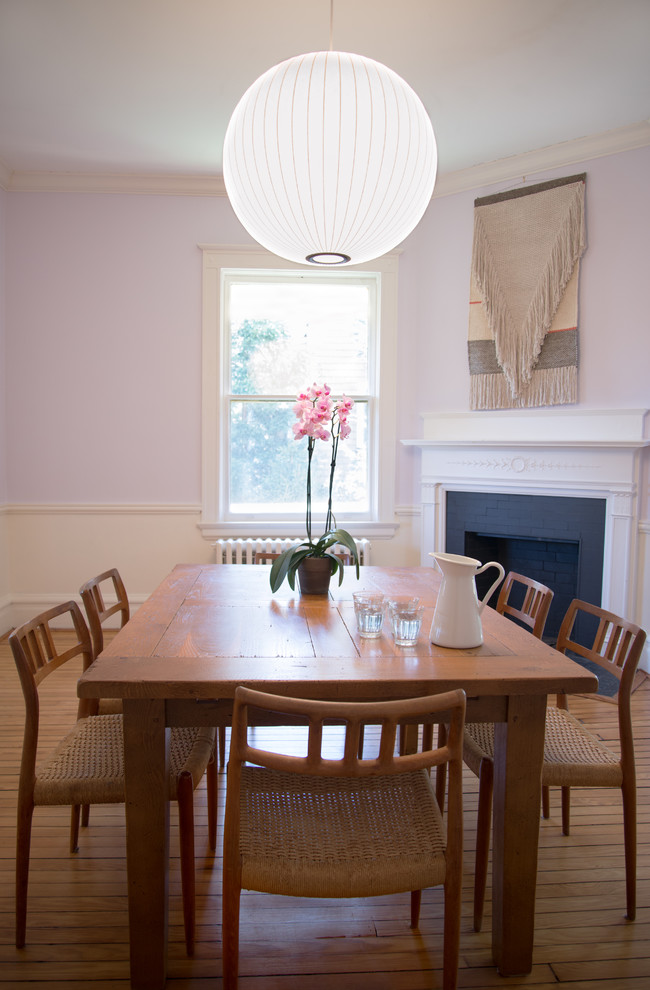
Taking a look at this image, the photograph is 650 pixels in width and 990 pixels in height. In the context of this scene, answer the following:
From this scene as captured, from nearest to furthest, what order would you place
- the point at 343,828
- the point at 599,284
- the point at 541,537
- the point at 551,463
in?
the point at 343,828 < the point at 599,284 < the point at 551,463 < the point at 541,537

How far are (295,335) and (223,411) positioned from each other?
0.67 meters

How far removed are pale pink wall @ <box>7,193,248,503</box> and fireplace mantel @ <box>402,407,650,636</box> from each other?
154 centimetres

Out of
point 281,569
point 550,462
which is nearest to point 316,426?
point 281,569

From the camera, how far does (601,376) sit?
3.69 m

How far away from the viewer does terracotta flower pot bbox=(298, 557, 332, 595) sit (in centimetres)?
221

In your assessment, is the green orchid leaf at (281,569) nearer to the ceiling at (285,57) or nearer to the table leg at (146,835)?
the table leg at (146,835)

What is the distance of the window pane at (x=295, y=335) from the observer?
14.2 ft

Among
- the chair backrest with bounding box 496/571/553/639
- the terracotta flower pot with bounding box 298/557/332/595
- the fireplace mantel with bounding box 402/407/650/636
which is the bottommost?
the chair backrest with bounding box 496/571/553/639

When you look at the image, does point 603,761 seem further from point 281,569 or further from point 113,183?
point 113,183

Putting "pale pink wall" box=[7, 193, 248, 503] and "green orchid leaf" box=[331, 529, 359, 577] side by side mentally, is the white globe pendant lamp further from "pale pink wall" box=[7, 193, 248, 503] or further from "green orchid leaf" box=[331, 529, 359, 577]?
"pale pink wall" box=[7, 193, 248, 503]

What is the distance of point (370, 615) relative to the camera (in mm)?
1748

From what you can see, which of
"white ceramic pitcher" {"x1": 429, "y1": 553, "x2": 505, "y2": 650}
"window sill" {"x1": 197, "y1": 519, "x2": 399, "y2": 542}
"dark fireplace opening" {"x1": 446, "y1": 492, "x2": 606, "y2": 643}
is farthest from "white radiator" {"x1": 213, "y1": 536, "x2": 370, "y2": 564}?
"white ceramic pitcher" {"x1": 429, "y1": 553, "x2": 505, "y2": 650}

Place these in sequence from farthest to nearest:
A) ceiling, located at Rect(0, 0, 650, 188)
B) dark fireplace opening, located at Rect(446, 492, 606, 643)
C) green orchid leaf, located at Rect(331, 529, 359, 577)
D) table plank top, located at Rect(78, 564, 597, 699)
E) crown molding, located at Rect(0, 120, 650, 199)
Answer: crown molding, located at Rect(0, 120, 650, 199)
dark fireplace opening, located at Rect(446, 492, 606, 643)
ceiling, located at Rect(0, 0, 650, 188)
green orchid leaf, located at Rect(331, 529, 359, 577)
table plank top, located at Rect(78, 564, 597, 699)

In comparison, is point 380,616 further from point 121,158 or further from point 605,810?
point 121,158
